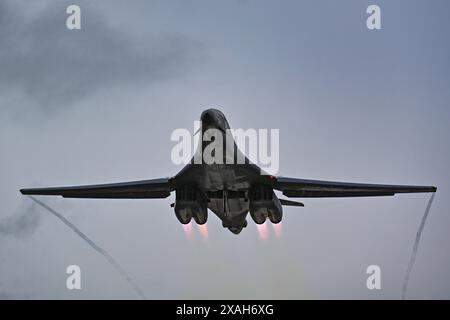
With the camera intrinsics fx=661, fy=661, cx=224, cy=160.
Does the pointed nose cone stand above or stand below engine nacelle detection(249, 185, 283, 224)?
above

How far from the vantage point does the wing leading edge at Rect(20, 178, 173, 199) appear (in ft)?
141

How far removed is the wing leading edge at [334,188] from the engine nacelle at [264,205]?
1.11 meters

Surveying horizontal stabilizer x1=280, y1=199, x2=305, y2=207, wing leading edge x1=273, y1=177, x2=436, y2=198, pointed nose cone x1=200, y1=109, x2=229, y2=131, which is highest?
pointed nose cone x1=200, y1=109, x2=229, y2=131

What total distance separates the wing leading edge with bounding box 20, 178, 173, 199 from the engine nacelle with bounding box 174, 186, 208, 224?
8.20 feet

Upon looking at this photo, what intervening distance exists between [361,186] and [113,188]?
16.2 m

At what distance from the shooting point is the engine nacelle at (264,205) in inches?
1563

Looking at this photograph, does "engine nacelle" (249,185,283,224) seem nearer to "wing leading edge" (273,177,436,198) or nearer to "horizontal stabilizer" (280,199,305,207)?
"wing leading edge" (273,177,436,198)

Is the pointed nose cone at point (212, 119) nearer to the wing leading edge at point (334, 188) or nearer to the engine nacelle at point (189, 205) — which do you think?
the engine nacelle at point (189, 205)

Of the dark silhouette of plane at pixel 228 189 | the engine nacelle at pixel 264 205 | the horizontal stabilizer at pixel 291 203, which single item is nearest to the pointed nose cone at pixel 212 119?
the dark silhouette of plane at pixel 228 189

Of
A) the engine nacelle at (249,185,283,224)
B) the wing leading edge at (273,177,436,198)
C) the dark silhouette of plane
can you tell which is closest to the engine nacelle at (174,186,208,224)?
the dark silhouette of plane

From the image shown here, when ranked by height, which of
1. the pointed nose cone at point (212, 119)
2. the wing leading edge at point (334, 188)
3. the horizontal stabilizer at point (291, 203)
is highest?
the pointed nose cone at point (212, 119)
